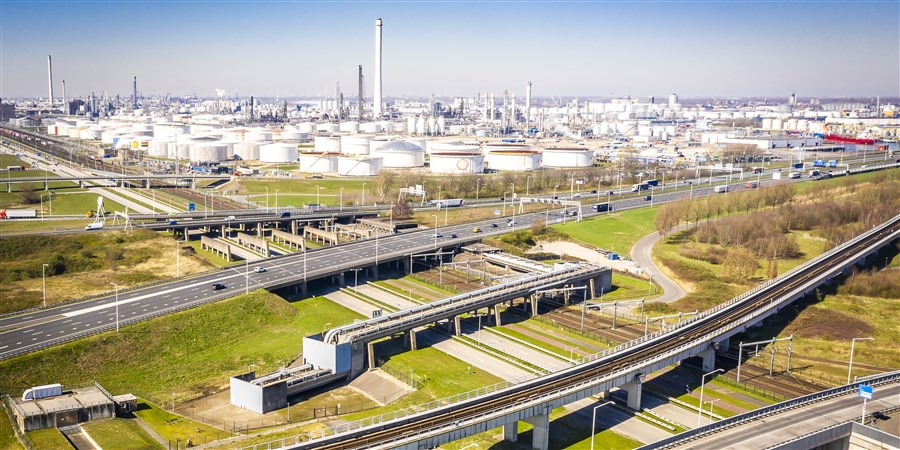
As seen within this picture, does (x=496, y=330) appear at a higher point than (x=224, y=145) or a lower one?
lower

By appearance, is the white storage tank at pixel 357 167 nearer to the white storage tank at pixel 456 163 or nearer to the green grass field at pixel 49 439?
the white storage tank at pixel 456 163

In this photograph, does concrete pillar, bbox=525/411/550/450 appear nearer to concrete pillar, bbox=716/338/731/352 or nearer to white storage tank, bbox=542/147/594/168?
concrete pillar, bbox=716/338/731/352

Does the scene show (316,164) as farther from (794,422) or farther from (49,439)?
(794,422)

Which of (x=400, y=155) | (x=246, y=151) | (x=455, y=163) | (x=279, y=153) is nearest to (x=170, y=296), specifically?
(x=455, y=163)

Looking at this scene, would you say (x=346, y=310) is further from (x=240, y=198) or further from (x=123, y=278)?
(x=240, y=198)

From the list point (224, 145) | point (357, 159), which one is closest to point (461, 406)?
point (357, 159)

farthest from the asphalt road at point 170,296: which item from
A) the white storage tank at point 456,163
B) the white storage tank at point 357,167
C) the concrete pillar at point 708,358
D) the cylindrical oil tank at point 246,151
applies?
the cylindrical oil tank at point 246,151

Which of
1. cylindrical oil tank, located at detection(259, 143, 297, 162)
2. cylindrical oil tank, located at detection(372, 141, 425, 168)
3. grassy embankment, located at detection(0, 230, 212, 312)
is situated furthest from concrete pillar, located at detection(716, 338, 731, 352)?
cylindrical oil tank, located at detection(259, 143, 297, 162)
